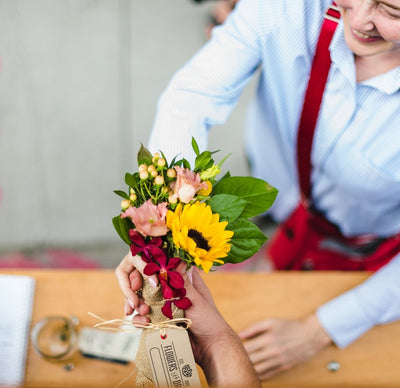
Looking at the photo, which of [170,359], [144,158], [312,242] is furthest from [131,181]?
[312,242]

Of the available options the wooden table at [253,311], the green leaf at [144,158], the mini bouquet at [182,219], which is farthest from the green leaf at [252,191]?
the wooden table at [253,311]

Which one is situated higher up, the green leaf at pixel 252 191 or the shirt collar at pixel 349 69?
the shirt collar at pixel 349 69

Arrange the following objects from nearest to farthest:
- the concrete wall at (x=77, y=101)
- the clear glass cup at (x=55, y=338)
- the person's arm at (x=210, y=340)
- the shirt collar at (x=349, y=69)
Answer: the person's arm at (x=210, y=340)
the shirt collar at (x=349, y=69)
the clear glass cup at (x=55, y=338)
the concrete wall at (x=77, y=101)

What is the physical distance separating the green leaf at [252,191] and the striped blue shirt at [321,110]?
0.18m

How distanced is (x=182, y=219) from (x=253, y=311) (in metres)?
0.64

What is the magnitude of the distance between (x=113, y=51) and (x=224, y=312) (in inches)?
54.1

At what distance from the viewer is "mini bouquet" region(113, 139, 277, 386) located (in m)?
0.58

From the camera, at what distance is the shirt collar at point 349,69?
90 centimetres

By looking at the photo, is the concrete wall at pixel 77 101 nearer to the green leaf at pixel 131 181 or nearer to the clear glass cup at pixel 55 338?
the clear glass cup at pixel 55 338

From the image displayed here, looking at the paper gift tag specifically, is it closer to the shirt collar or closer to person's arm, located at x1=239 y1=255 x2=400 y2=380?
person's arm, located at x1=239 y1=255 x2=400 y2=380

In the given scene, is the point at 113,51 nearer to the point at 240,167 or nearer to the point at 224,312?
the point at 240,167

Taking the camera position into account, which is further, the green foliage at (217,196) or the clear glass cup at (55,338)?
the clear glass cup at (55,338)

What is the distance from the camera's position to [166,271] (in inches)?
24.0

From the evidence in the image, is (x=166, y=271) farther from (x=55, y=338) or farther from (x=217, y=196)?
(x=55, y=338)
